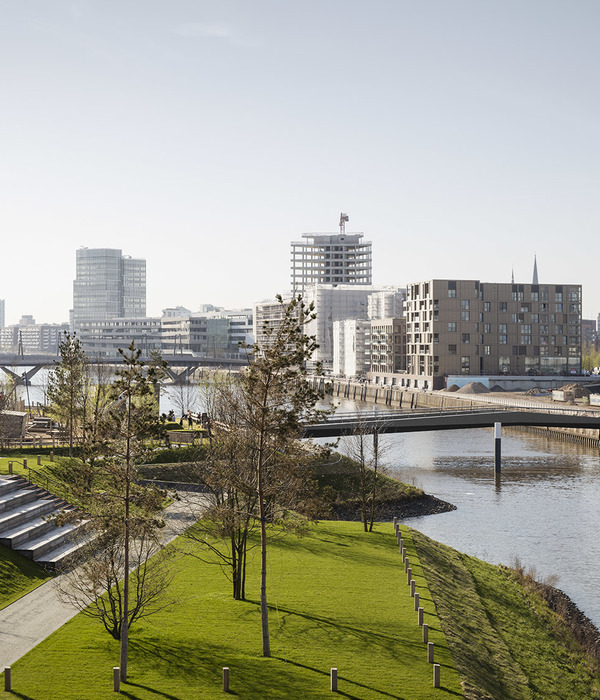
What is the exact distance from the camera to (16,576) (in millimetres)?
29953

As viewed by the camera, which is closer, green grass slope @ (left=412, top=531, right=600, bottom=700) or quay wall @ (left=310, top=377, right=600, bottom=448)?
green grass slope @ (left=412, top=531, right=600, bottom=700)

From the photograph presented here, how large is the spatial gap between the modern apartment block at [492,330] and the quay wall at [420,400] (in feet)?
23.9

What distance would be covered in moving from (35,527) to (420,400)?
124 metres

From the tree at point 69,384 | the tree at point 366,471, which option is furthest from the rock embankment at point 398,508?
the tree at point 69,384

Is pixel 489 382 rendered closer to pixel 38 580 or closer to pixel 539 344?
pixel 539 344

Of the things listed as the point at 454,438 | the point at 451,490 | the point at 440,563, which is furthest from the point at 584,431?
the point at 440,563

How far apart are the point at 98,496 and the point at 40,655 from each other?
5312 millimetres

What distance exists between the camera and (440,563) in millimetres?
38500

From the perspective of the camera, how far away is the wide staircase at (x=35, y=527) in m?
32.2

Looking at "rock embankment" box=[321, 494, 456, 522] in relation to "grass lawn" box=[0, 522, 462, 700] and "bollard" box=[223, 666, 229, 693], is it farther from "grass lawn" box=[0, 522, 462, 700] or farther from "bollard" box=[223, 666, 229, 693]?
"bollard" box=[223, 666, 229, 693]

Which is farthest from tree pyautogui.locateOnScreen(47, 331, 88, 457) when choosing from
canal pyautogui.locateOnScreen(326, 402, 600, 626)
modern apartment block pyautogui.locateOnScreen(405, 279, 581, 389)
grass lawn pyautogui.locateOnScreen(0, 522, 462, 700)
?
modern apartment block pyautogui.locateOnScreen(405, 279, 581, 389)

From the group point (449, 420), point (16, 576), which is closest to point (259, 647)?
point (16, 576)

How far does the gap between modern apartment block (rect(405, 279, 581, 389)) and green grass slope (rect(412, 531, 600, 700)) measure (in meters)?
129

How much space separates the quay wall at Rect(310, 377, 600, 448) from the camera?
Answer: 10106cm
